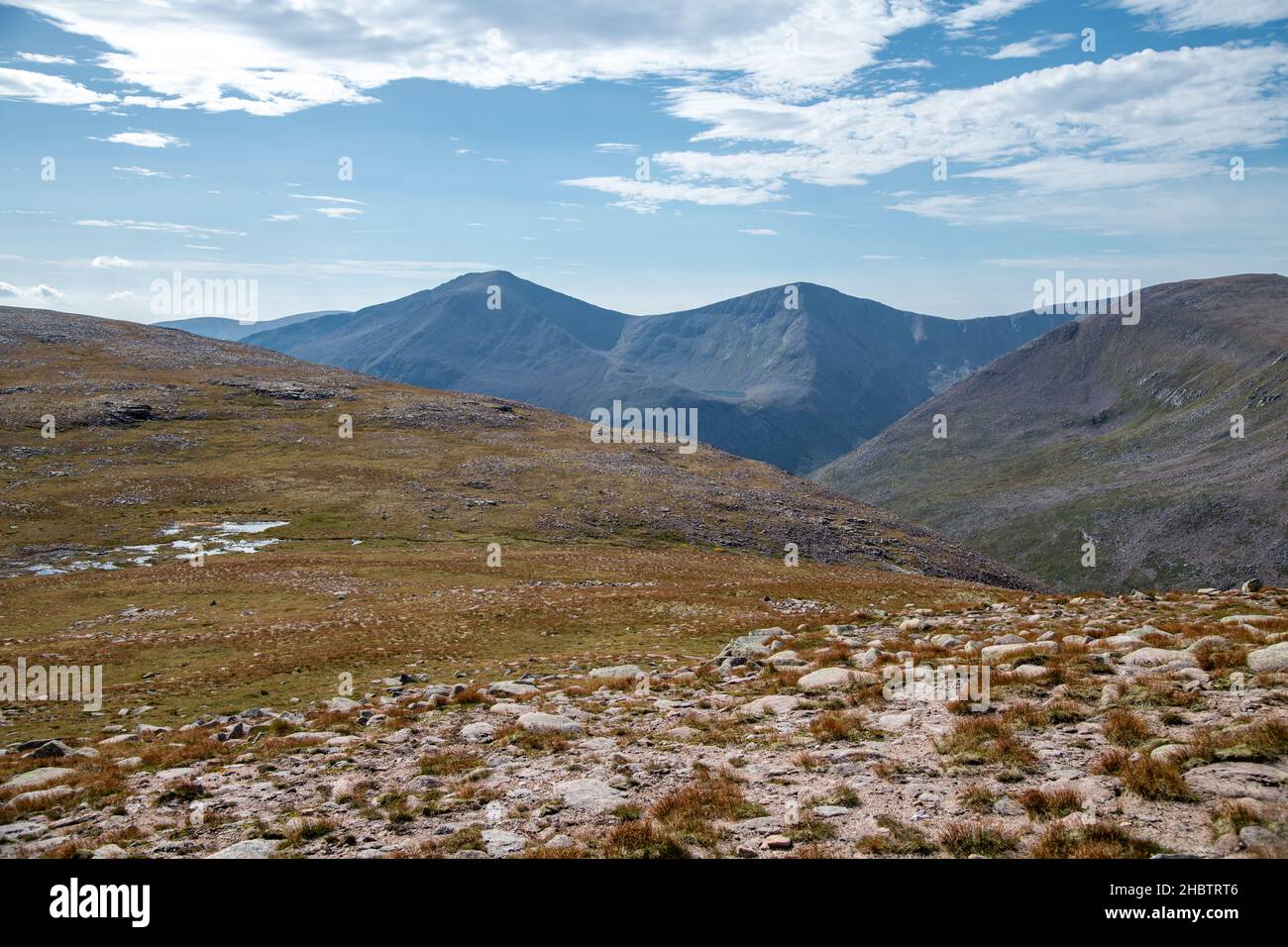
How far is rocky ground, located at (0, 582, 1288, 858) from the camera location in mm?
9836

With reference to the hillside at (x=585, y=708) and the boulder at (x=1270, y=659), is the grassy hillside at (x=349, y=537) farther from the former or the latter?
the boulder at (x=1270, y=659)

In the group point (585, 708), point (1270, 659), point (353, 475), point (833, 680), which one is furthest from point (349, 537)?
point (1270, 659)

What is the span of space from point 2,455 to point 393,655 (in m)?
83.7

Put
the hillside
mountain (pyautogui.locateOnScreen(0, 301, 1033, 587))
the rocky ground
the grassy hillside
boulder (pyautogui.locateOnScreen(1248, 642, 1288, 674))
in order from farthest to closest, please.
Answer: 1. mountain (pyautogui.locateOnScreen(0, 301, 1033, 587))
2. the grassy hillside
3. boulder (pyautogui.locateOnScreen(1248, 642, 1288, 674))
4. the hillside
5. the rocky ground

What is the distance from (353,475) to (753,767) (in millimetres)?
83023

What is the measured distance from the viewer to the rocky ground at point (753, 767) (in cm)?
984

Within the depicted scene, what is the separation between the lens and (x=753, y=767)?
13188mm

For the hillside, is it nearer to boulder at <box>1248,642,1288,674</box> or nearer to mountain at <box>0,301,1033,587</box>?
boulder at <box>1248,642,1288,674</box>

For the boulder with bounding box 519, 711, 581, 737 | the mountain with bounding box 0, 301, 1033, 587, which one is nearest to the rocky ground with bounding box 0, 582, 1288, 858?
the boulder with bounding box 519, 711, 581, 737

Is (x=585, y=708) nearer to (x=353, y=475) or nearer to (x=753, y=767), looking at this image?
(x=753, y=767)

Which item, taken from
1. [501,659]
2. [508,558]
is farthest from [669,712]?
[508,558]

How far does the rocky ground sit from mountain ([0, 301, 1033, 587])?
164 ft

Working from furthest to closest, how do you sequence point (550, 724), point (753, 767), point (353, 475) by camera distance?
point (353, 475) → point (550, 724) → point (753, 767)

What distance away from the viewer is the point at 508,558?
57.5 meters
